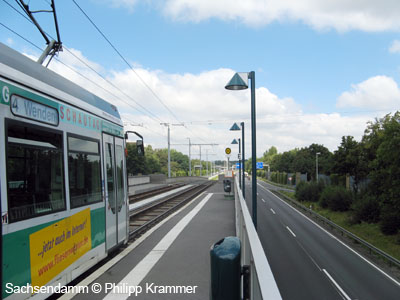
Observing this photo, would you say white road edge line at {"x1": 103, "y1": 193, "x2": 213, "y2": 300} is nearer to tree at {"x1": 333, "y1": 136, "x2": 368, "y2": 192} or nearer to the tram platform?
the tram platform

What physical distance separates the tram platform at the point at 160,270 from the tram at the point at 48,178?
50 centimetres

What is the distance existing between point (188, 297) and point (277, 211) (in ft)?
139

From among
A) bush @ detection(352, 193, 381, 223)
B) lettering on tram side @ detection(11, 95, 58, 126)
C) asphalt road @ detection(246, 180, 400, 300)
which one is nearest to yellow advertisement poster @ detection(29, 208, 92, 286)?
lettering on tram side @ detection(11, 95, 58, 126)

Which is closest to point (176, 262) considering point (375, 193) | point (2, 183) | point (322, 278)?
point (2, 183)

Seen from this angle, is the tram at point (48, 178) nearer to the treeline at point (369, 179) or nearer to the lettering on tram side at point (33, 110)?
the lettering on tram side at point (33, 110)

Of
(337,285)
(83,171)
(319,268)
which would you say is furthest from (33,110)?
(319,268)

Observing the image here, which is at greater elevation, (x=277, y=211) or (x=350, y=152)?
(x=350, y=152)

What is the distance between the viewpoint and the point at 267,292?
86.7 inches

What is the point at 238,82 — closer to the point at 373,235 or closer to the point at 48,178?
the point at 48,178

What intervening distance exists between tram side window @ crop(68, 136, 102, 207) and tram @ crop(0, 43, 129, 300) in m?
0.02

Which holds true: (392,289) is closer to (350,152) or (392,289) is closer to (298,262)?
(298,262)

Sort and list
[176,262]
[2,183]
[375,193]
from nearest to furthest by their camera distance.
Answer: [2,183], [176,262], [375,193]

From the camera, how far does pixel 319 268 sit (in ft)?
71.0

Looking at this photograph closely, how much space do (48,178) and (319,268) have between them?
66.9ft
